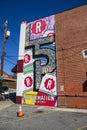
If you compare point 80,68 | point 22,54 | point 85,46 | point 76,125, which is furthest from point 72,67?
point 76,125

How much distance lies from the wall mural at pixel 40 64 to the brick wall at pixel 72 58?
2.58 feet

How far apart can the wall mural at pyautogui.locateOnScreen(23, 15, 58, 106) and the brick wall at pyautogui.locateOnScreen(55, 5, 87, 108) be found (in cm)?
79

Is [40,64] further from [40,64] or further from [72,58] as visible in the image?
[72,58]

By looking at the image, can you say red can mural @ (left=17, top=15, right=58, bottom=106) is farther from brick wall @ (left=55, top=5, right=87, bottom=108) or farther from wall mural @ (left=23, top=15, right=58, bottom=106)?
brick wall @ (left=55, top=5, right=87, bottom=108)

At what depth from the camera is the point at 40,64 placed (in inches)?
779

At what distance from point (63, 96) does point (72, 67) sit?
3.04 metres

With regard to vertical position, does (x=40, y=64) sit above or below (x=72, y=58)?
below

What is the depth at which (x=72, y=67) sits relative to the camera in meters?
17.5

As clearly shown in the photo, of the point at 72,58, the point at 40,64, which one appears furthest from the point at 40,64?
the point at 72,58

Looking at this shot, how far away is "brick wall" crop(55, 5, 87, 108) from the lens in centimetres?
1683

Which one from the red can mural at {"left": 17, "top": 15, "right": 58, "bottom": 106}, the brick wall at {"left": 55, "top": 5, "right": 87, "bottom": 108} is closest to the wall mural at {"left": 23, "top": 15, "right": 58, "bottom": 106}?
the red can mural at {"left": 17, "top": 15, "right": 58, "bottom": 106}

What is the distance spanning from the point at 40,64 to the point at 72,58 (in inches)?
153

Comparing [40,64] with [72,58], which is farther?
[40,64]

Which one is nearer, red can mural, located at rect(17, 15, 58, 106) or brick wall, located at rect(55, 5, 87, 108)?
brick wall, located at rect(55, 5, 87, 108)
